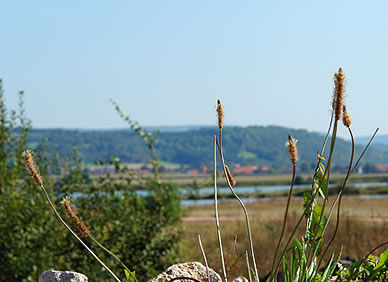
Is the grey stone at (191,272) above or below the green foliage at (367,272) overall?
below

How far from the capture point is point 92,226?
20.4ft

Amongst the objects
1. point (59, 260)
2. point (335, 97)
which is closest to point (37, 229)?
point (59, 260)

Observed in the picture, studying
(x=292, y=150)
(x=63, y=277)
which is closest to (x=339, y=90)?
(x=292, y=150)

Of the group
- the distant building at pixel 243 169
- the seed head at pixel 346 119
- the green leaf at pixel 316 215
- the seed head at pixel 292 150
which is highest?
the seed head at pixel 346 119

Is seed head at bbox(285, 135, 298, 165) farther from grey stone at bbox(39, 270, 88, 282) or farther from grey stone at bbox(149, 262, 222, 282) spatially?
grey stone at bbox(39, 270, 88, 282)

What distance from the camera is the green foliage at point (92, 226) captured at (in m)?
6.08

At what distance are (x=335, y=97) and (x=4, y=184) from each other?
587 centimetres

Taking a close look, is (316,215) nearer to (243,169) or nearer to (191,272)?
(191,272)

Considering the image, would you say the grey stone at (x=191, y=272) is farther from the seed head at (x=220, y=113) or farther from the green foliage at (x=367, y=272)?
the seed head at (x=220, y=113)

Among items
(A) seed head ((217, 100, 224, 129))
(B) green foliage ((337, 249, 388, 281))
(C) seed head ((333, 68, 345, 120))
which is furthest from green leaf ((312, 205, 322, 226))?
(C) seed head ((333, 68, 345, 120))

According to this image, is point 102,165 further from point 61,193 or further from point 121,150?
point 121,150

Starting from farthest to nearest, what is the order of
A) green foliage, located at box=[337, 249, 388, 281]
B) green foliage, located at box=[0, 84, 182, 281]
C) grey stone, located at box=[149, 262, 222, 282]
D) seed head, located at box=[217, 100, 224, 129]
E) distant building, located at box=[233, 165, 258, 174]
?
1. distant building, located at box=[233, 165, 258, 174]
2. green foliage, located at box=[0, 84, 182, 281]
3. grey stone, located at box=[149, 262, 222, 282]
4. green foliage, located at box=[337, 249, 388, 281]
5. seed head, located at box=[217, 100, 224, 129]

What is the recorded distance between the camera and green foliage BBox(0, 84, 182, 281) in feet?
19.9

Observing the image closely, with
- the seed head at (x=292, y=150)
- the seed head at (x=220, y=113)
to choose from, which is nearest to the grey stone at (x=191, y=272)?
the seed head at (x=220, y=113)
